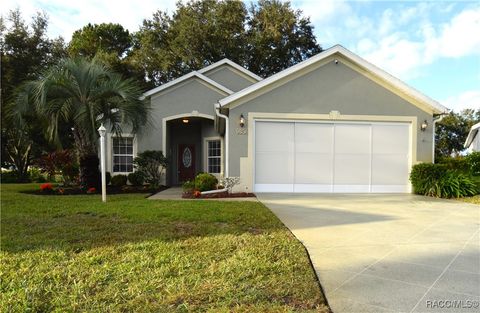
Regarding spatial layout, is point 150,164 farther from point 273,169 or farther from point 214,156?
point 273,169

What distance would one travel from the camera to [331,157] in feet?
38.3

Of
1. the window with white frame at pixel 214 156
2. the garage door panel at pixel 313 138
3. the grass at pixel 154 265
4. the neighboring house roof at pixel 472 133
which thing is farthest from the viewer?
the neighboring house roof at pixel 472 133

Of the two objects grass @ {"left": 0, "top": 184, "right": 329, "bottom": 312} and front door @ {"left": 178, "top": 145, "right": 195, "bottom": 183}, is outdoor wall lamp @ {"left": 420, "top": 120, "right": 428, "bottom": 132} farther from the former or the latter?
front door @ {"left": 178, "top": 145, "right": 195, "bottom": 183}

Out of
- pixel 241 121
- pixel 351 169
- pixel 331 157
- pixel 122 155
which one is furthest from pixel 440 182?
pixel 122 155

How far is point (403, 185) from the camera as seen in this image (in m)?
11.9

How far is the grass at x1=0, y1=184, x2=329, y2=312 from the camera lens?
3.01 m

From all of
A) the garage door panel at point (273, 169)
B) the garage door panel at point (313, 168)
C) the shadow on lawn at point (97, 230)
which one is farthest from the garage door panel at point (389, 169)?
the shadow on lawn at point (97, 230)

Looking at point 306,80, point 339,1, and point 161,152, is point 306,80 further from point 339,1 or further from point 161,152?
point 161,152

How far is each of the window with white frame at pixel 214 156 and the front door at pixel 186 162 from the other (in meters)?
1.34

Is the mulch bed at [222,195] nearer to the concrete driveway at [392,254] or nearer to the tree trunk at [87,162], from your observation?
the concrete driveway at [392,254]

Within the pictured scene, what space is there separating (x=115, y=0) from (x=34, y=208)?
759 centimetres

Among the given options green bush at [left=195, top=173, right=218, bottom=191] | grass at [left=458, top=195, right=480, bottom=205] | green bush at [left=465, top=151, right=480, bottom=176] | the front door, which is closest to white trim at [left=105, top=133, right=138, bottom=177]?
the front door

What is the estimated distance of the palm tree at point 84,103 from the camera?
10508mm

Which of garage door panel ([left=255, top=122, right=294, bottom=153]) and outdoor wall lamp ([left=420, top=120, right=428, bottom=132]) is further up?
outdoor wall lamp ([left=420, top=120, right=428, bottom=132])
